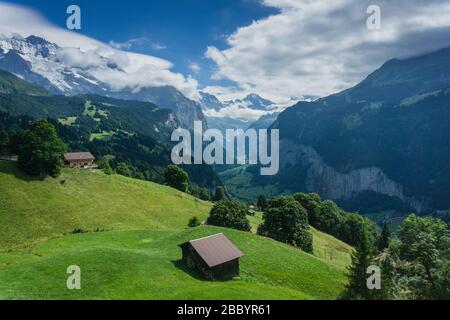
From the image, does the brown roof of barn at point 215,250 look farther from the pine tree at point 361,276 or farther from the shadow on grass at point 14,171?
the shadow on grass at point 14,171

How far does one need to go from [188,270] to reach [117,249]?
13.7 m

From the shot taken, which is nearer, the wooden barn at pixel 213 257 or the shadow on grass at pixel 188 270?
the shadow on grass at pixel 188 270

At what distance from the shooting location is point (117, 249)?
59.3 metres

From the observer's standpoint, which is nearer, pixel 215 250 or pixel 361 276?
pixel 361 276

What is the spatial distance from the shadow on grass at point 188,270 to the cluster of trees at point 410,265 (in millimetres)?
18808

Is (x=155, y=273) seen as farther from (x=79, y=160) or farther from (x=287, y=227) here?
(x=79, y=160)

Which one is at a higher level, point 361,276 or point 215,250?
point 215,250

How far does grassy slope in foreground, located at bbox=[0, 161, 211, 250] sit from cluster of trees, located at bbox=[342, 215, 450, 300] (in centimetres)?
5030

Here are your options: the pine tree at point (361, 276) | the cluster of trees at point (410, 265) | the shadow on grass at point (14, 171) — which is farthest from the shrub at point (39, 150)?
the pine tree at point (361, 276)

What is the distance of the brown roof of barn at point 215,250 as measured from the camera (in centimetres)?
5100

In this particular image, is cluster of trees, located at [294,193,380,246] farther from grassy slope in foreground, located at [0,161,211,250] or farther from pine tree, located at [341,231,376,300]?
pine tree, located at [341,231,376,300]

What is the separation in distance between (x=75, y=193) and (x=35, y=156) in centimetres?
1273

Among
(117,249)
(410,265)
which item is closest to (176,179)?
(117,249)
